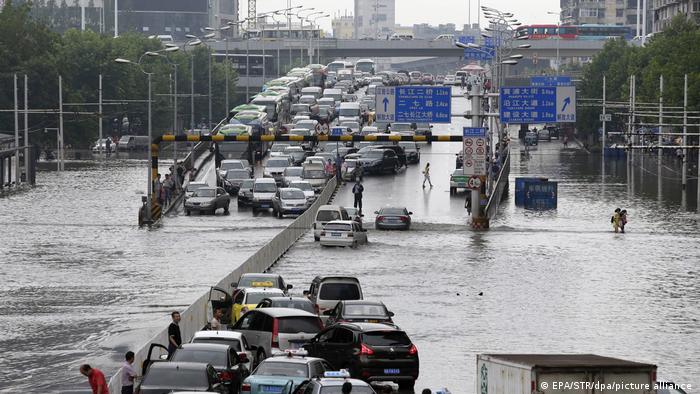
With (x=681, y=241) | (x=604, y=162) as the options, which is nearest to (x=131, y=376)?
(x=681, y=241)

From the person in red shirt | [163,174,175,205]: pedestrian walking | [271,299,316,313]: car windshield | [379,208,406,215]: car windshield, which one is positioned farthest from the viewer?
[163,174,175,205]: pedestrian walking

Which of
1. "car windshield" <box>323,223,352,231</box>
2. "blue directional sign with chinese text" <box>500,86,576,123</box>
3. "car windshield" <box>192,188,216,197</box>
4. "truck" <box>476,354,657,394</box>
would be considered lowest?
"car windshield" <box>323,223,352,231</box>

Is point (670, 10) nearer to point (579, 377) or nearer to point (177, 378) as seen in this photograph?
point (177, 378)

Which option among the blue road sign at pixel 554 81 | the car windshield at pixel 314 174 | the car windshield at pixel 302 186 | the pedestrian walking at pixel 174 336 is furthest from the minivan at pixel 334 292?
the blue road sign at pixel 554 81

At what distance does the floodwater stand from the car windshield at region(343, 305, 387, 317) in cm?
131

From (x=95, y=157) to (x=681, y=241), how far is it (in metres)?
64.4

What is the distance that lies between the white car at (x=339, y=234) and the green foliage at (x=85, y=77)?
43679 millimetres

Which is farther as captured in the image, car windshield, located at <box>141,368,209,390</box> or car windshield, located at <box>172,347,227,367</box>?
car windshield, located at <box>172,347,227,367</box>

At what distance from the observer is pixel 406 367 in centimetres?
2977

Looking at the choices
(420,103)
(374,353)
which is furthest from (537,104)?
(374,353)

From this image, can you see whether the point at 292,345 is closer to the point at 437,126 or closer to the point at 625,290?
the point at 625,290

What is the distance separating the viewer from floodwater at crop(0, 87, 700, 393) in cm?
3631

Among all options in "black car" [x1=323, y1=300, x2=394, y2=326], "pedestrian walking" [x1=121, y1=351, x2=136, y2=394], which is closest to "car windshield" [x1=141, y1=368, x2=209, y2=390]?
"pedestrian walking" [x1=121, y1=351, x2=136, y2=394]

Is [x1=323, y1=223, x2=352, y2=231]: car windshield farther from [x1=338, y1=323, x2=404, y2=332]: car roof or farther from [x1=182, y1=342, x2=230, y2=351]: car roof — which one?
[x1=182, y1=342, x2=230, y2=351]: car roof
